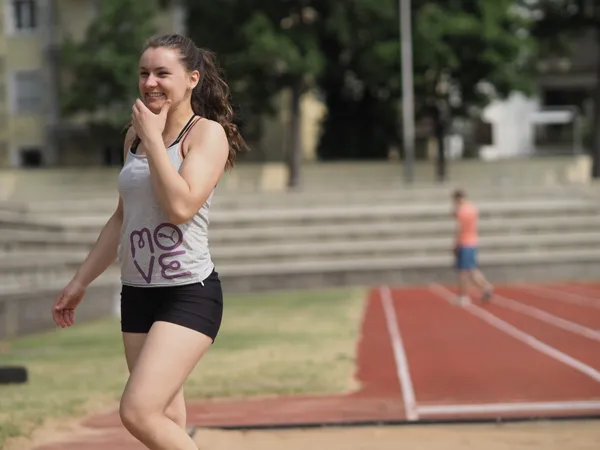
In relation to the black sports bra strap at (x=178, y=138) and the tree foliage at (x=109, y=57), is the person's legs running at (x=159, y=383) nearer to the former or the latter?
the black sports bra strap at (x=178, y=138)

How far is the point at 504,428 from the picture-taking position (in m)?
7.85

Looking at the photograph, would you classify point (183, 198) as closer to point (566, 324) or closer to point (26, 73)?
A: point (566, 324)

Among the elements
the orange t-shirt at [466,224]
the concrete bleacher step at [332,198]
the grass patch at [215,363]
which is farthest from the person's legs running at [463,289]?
the concrete bleacher step at [332,198]

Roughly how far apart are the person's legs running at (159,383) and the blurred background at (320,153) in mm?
3735

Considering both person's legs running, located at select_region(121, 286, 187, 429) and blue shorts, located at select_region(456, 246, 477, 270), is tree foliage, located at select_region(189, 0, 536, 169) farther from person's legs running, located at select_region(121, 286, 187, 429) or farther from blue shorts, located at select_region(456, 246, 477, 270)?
person's legs running, located at select_region(121, 286, 187, 429)

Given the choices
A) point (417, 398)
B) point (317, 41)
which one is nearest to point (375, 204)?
point (317, 41)

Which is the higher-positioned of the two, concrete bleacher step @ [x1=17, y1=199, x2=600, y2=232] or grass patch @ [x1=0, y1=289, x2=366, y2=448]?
concrete bleacher step @ [x1=17, y1=199, x2=600, y2=232]

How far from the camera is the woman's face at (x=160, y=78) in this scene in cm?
456

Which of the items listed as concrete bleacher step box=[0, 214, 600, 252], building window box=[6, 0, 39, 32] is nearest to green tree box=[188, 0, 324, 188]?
concrete bleacher step box=[0, 214, 600, 252]

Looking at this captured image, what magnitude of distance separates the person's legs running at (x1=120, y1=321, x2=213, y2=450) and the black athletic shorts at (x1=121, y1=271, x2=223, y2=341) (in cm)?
5

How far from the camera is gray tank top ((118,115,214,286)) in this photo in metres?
4.53

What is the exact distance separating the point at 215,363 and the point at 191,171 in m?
8.08

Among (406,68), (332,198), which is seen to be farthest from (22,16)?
(332,198)

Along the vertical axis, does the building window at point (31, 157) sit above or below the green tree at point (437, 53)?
below
